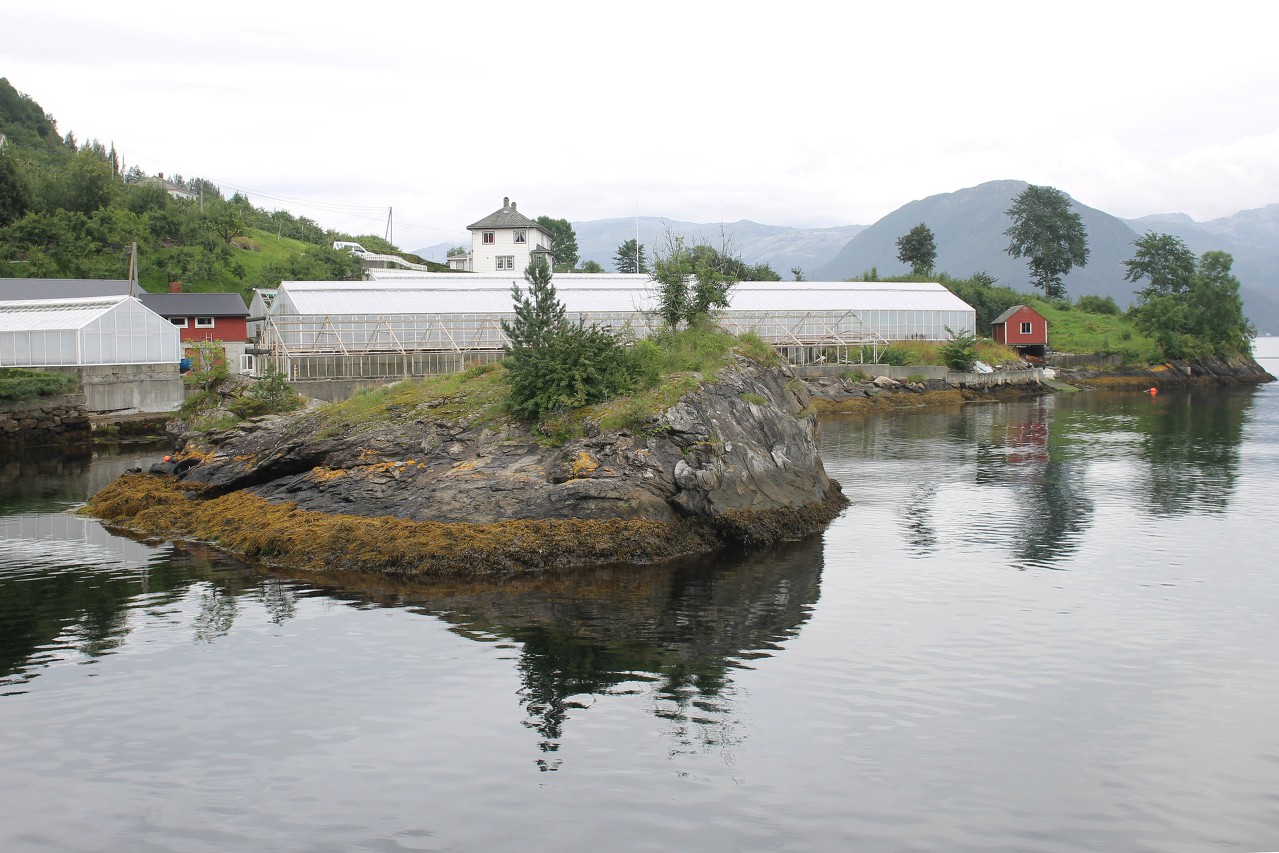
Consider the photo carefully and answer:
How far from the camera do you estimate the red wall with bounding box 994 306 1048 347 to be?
10588 centimetres

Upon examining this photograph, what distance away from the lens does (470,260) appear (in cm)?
12369

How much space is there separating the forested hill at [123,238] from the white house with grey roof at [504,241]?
1966 cm

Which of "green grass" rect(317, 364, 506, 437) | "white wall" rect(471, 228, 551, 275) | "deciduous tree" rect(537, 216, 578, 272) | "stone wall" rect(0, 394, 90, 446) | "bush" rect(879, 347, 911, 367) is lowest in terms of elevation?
"stone wall" rect(0, 394, 90, 446)

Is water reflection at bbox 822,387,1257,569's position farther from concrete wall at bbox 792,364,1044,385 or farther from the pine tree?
the pine tree

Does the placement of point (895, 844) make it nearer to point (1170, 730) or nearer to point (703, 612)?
point (1170, 730)

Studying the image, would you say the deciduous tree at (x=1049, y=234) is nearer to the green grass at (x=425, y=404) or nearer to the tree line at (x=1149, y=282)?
the tree line at (x=1149, y=282)

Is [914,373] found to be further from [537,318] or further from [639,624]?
[639,624]

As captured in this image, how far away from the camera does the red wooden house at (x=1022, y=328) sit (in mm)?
105875

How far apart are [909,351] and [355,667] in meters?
76.2

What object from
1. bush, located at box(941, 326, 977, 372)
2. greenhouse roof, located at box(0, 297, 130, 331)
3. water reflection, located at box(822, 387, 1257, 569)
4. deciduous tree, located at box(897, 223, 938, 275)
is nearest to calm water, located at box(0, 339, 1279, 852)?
water reflection, located at box(822, 387, 1257, 569)

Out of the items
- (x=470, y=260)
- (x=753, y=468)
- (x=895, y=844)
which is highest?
(x=470, y=260)

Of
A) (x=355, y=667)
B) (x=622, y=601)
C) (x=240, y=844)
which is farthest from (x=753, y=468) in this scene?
(x=240, y=844)

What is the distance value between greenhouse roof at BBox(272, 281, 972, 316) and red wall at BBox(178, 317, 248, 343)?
4496 mm

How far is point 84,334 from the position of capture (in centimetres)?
6344
